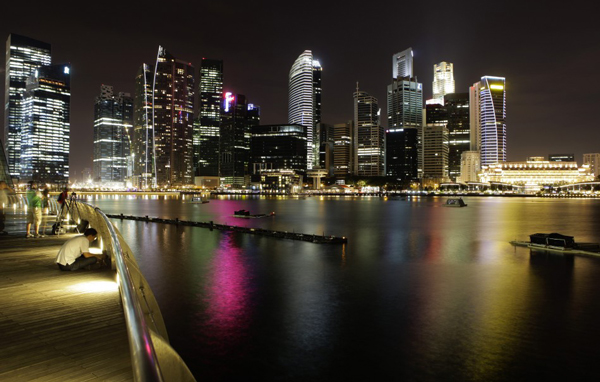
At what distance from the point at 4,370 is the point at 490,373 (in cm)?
1148

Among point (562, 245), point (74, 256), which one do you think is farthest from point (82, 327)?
point (562, 245)

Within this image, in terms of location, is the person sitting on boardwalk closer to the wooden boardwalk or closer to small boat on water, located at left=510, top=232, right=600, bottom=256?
the wooden boardwalk

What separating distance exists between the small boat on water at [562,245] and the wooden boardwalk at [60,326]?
109 feet

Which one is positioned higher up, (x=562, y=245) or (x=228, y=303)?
(x=562, y=245)

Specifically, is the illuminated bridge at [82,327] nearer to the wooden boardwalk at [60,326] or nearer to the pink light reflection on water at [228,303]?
the wooden boardwalk at [60,326]

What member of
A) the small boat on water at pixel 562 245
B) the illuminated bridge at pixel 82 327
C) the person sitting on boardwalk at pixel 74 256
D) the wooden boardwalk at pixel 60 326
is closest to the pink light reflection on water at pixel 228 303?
the illuminated bridge at pixel 82 327

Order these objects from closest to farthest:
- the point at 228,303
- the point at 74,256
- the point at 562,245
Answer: the point at 74,256, the point at 228,303, the point at 562,245

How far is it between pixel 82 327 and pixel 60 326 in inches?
18.7

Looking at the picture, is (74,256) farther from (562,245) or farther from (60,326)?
(562,245)

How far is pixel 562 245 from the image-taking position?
3055 centimetres

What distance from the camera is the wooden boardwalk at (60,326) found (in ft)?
19.3

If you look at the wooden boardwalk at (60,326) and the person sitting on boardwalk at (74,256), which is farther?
the person sitting on boardwalk at (74,256)

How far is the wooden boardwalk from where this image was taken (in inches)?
232

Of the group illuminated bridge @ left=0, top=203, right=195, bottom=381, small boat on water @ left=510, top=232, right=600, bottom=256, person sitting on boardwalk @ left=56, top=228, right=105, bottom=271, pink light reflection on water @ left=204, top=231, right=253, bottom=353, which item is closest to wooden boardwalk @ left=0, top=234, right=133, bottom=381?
illuminated bridge @ left=0, top=203, right=195, bottom=381
